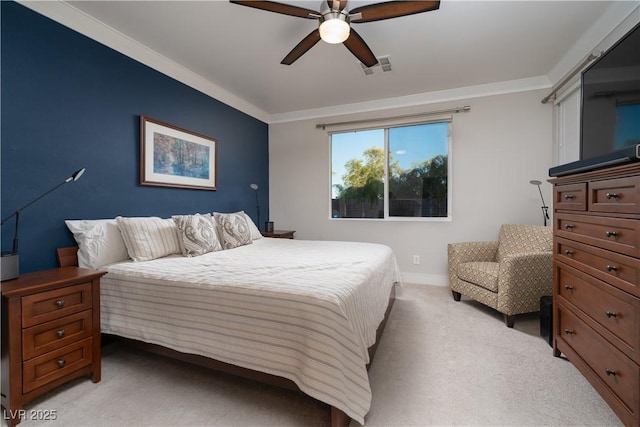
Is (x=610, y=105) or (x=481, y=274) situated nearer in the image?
(x=610, y=105)

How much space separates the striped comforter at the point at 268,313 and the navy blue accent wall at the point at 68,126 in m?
0.66

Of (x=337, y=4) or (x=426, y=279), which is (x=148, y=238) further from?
(x=426, y=279)

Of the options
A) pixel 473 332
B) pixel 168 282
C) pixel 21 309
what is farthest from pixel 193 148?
pixel 473 332

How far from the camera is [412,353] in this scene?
2016 mm

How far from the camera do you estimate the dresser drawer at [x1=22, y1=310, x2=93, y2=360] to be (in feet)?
4.68

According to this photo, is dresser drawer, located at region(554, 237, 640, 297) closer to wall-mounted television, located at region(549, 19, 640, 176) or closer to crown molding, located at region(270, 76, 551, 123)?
wall-mounted television, located at region(549, 19, 640, 176)

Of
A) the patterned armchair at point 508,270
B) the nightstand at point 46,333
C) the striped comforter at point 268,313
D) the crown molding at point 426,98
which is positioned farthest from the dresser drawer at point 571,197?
the nightstand at point 46,333

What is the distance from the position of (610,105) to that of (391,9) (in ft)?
4.81

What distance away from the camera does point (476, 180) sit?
11.8 ft

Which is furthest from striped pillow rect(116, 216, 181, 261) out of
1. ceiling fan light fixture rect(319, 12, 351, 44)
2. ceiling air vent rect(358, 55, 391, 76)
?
ceiling air vent rect(358, 55, 391, 76)

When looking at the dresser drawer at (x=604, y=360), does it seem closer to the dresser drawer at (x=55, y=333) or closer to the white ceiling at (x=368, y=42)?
the white ceiling at (x=368, y=42)

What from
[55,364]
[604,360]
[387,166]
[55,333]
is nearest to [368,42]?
[387,166]

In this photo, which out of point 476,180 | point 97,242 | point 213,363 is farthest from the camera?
point 476,180

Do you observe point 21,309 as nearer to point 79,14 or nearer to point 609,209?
point 79,14
